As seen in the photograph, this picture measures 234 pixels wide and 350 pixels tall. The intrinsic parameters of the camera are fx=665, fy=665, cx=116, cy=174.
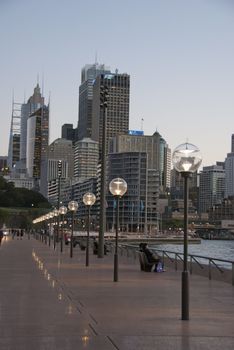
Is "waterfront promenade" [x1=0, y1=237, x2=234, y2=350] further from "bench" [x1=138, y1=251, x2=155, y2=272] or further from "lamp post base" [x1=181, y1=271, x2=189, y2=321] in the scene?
"bench" [x1=138, y1=251, x2=155, y2=272]

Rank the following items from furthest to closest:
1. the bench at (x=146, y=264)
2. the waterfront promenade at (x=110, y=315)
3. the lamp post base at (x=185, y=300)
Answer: the bench at (x=146, y=264)
the lamp post base at (x=185, y=300)
the waterfront promenade at (x=110, y=315)

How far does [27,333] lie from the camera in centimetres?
1064

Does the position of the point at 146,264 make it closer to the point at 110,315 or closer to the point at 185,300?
the point at 110,315

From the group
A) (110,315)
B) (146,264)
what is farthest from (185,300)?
(146,264)

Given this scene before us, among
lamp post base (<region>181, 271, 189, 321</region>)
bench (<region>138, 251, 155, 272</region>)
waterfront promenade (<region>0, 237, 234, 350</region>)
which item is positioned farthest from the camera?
bench (<region>138, 251, 155, 272</region>)

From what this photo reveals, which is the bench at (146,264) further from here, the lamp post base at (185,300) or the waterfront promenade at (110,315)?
the lamp post base at (185,300)

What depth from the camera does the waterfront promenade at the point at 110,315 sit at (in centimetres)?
1004

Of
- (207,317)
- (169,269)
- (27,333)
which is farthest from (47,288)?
(169,269)

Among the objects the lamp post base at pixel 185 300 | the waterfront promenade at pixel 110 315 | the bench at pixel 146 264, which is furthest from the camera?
the bench at pixel 146 264

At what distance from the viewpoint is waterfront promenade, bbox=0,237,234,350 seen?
10039 mm

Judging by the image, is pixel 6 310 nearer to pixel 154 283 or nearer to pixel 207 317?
pixel 207 317

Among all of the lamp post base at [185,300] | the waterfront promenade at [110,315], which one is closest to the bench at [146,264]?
the waterfront promenade at [110,315]

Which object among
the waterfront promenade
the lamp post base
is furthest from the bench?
the lamp post base

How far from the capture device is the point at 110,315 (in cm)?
1302
